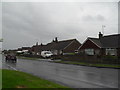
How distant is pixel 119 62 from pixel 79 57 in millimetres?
10204

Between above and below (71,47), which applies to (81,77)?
below

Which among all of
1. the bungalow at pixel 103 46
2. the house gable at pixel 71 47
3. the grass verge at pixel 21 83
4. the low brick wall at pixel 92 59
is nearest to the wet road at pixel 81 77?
the grass verge at pixel 21 83

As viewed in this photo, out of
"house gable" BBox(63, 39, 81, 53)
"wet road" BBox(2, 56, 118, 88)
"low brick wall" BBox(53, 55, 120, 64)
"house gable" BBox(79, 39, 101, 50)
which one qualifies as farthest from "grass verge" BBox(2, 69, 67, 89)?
"house gable" BBox(63, 39, 81, 53)

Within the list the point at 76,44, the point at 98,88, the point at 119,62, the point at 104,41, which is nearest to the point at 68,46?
the point at 76,44

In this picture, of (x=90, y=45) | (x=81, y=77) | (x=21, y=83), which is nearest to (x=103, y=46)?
(x=90, y=45)

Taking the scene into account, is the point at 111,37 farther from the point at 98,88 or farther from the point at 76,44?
the point at 98,88

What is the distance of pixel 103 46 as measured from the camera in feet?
138

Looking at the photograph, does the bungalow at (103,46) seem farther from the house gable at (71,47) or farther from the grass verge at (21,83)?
the grass verge at (21,83)

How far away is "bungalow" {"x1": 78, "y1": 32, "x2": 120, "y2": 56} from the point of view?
128ft

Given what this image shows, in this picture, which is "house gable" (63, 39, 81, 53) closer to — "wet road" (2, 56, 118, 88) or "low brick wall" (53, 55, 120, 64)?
"low brick wall" (53, 55, 120, 64)

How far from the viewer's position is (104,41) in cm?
4400

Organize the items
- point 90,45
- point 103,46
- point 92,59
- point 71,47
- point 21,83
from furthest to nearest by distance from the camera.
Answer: point 71,47 < point 90,45 < point 103,46 < point 92,59 < point 21,83

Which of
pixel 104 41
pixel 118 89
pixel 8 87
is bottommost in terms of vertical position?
pixel 118 89

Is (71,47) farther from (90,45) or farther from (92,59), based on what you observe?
(92,59)
